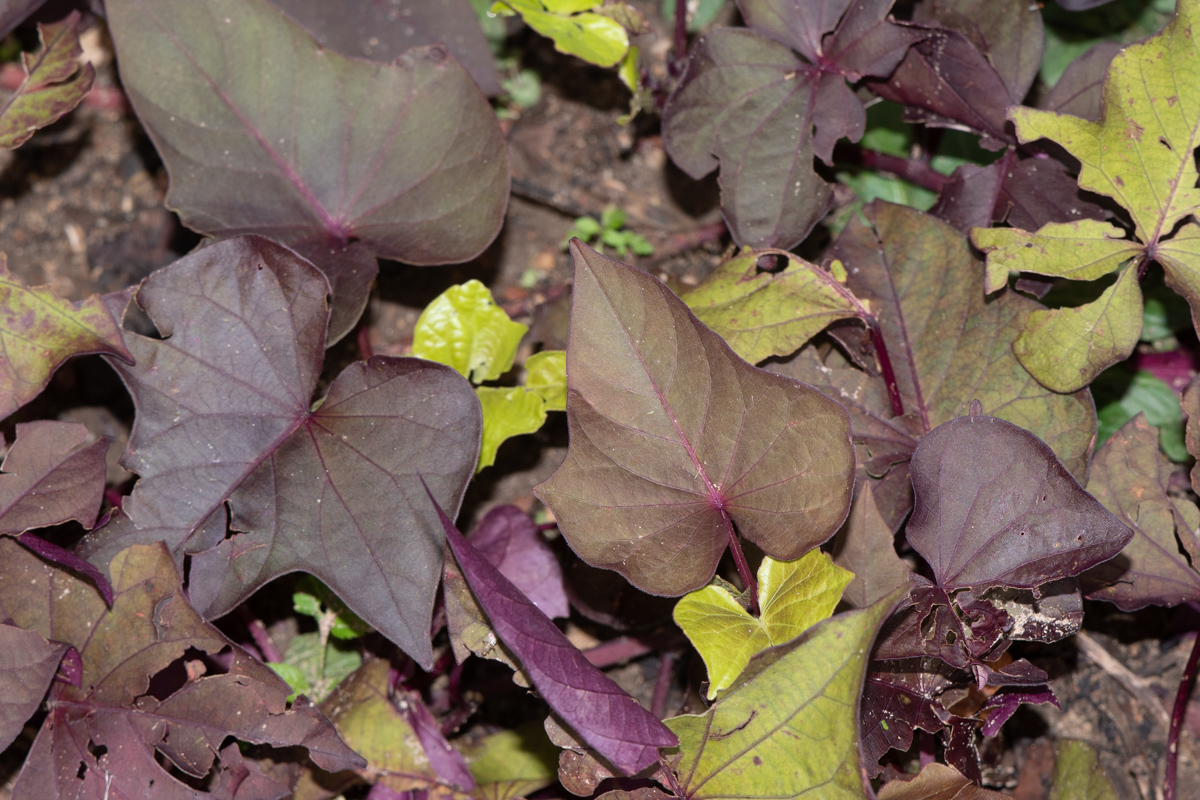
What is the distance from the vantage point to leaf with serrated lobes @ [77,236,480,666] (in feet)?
4.64

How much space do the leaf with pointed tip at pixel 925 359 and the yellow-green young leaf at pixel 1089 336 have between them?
4 centimetres

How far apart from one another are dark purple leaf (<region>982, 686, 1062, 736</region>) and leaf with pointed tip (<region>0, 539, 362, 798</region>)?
3.36 ft

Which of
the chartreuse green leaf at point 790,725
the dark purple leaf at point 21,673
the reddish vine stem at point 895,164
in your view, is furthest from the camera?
the reddish vine stem at point 895,164

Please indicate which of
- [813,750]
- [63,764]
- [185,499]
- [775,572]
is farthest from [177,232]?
[813,750]

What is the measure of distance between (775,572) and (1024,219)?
31.8 inches

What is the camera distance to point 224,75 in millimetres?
1626

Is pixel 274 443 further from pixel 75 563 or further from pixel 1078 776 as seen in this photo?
pixel 1078 776

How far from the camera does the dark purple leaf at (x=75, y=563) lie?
55.9 inches

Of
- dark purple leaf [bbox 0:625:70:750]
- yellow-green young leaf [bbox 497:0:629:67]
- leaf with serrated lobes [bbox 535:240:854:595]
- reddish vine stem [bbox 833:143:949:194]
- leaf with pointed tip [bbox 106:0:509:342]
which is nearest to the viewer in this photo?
leaf with serrated lobes [bbox 535:240:854:595]

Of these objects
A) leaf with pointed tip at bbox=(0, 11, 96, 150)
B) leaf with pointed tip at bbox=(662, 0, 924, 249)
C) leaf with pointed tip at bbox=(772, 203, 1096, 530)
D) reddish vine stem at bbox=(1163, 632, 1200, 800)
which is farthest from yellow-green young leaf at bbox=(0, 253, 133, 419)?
reddish vine stem at bbox=(1163, 632, 1200, 800)

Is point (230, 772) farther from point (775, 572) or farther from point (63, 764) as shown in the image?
point (775, 572)

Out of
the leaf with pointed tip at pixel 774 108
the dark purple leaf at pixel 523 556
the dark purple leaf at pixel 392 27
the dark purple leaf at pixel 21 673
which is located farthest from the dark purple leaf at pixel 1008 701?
the dark purple leaf at pixel 392 27

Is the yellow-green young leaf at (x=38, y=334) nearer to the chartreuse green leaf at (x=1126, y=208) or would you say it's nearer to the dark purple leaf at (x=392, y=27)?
the dark purple leaf at (x=392, y=27)

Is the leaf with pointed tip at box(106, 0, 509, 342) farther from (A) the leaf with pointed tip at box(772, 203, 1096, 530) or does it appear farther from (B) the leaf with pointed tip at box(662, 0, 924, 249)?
(A) the leaf with pointed tip at box(772, 203, 1096, 530)
